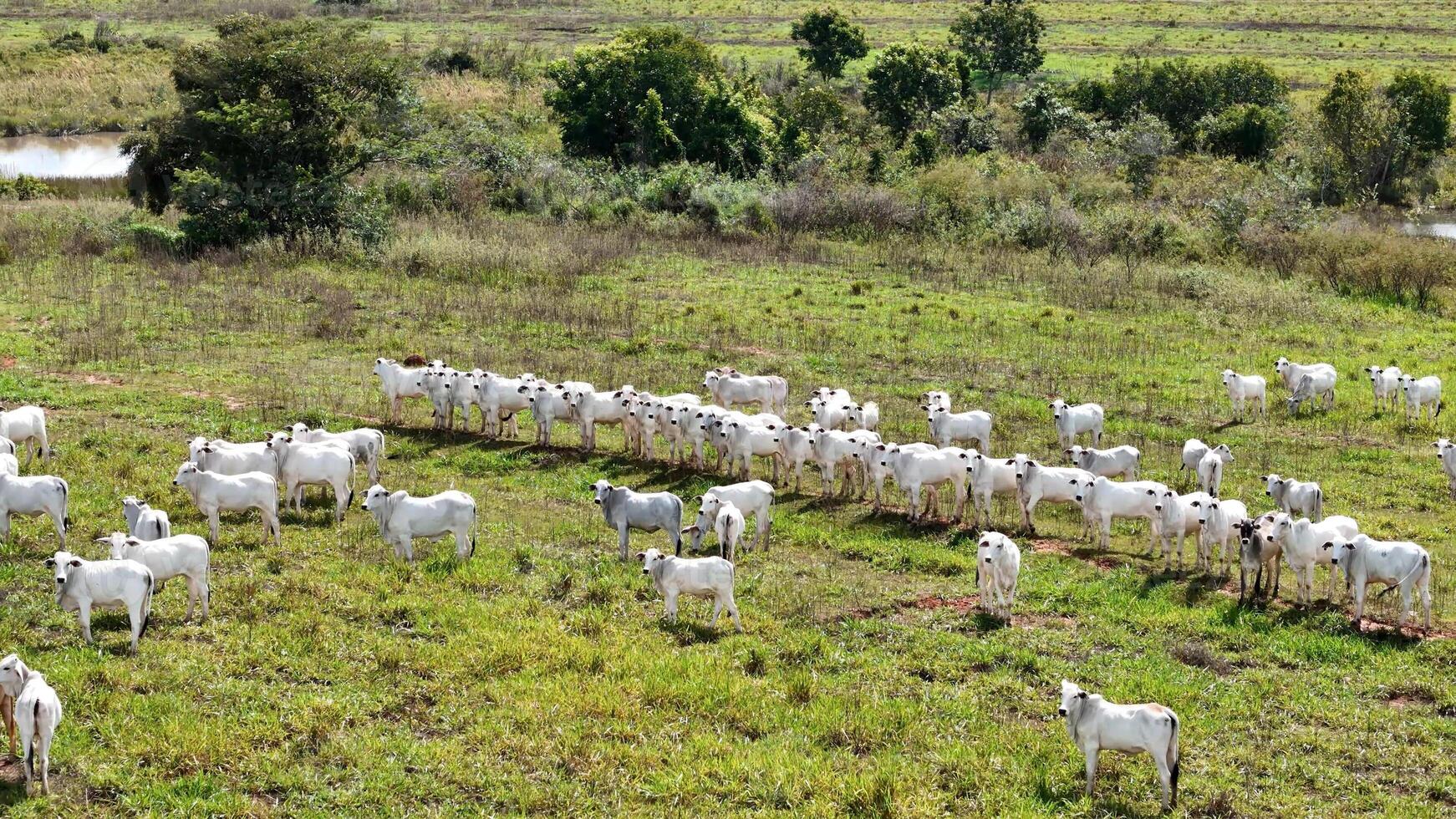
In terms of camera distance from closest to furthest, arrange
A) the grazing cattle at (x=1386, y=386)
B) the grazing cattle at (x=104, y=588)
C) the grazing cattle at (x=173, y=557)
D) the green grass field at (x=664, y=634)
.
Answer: the green grass field at (x=664, y=634) < the grazing cattle at (x=104, y=588) < the grazing cattle at (x=173, y=557) < the grazing cattle at (x=1386, y=386)

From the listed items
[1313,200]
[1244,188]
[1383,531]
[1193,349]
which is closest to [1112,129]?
[1313,200]

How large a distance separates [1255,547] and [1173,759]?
18.8 feet

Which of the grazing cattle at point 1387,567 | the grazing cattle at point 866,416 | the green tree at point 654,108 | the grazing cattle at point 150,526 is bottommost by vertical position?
the grazing cattle at point 866,416

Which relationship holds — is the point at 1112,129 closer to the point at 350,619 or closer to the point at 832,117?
the point at 832,117

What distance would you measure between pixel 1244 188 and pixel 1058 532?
32762 millimetres

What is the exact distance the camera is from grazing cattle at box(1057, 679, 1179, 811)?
10.7 m

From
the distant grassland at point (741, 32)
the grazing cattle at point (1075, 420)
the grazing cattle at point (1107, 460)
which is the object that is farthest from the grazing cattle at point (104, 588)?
the distant grassland at point (741, 32)

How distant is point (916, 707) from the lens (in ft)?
40.9

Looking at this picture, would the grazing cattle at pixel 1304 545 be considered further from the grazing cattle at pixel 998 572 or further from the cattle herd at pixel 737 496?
the grazing cattle at pixel 998 572

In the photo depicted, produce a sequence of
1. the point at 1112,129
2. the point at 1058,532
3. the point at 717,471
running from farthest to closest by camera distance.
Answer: the point at 1112,129, the point at 717,471, the point at 1058,532

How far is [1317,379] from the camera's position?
2573cm

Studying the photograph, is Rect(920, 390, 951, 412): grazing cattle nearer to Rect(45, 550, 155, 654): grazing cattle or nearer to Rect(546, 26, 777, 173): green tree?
Rect(45, 550, 155, 654): grazing cattle

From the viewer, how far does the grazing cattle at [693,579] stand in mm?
14148

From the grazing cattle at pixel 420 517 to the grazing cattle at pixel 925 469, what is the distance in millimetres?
6216
